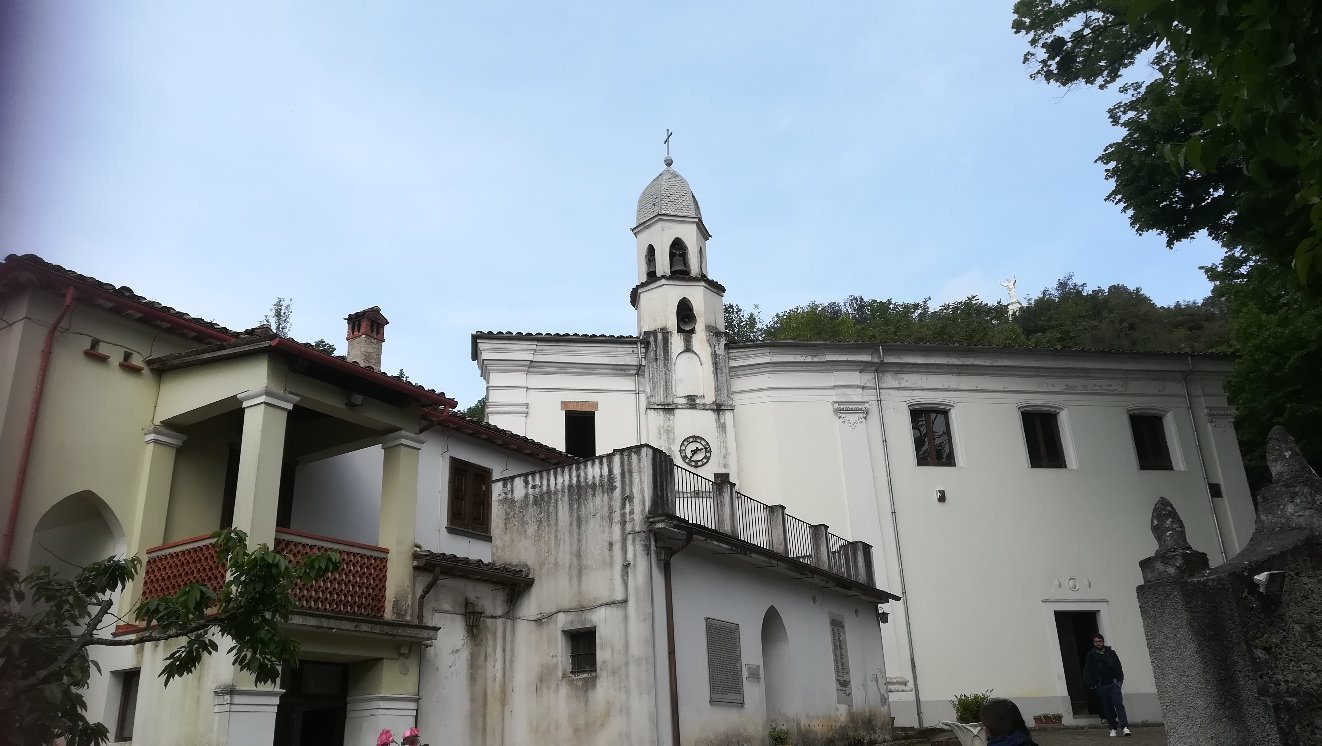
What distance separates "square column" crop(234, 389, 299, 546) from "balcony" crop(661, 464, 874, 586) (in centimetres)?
546

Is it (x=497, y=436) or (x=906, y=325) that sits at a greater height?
(x=906, y=325)

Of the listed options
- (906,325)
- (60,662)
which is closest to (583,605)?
(60,662)

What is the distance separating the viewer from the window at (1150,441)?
88.4 feet

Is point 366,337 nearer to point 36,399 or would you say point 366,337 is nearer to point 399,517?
point 399,517

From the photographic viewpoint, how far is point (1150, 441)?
27.3 m

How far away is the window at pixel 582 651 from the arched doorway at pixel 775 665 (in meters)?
3.24

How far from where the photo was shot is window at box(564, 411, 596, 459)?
24828 mm

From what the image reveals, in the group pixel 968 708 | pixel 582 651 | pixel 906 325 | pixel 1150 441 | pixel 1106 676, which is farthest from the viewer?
pixel 906 325

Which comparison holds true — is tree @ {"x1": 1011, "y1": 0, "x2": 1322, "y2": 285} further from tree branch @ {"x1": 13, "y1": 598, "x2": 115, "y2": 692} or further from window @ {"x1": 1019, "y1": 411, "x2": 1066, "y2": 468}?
window @ {"x1": 1019, "y1": 411, "x2": 1066, "y2": 468}

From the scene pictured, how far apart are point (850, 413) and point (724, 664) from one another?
11.9 metres

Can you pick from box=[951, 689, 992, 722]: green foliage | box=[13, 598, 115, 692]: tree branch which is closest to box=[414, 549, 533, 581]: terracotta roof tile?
box=[13, 598, 115, 692]: tree branch

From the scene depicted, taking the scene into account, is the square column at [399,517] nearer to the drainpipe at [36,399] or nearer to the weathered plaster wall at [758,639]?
the weathered plaster wall at [758,639]

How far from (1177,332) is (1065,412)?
27.8 m

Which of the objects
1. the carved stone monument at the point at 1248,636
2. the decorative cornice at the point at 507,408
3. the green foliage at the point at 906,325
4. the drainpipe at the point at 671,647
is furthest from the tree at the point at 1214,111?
the green foliage at the point at 906,325
